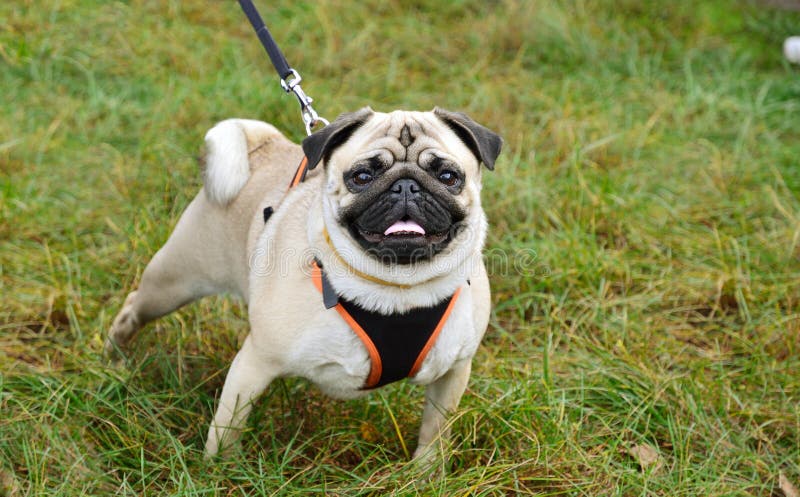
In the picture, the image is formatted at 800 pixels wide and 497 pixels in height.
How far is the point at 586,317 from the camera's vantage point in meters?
4.48

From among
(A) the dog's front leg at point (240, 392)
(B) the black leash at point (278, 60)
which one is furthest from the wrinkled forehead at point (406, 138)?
(A) the dog's front leg at point (240, 392)

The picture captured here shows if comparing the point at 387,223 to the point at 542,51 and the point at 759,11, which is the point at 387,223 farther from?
the point at 759,11

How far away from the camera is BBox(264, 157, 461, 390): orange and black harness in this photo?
3039mm

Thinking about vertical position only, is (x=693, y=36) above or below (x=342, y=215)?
below

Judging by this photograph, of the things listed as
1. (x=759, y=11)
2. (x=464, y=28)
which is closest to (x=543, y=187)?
(x=464, y=28)

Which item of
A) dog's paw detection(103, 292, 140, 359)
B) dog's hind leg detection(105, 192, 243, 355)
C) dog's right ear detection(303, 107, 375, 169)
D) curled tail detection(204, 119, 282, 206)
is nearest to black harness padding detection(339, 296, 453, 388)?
dog's right ear detection(303, 107, 375, 169)

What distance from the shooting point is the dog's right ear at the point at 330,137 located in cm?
305

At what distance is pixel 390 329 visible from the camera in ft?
10.0

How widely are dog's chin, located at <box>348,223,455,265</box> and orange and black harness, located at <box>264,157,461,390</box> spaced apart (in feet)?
0.47

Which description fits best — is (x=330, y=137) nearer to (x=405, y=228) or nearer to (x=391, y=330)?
(x=405, y=228)

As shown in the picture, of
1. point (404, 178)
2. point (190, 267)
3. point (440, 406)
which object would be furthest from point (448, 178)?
point (190, 267)

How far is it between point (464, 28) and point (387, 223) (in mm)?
5541

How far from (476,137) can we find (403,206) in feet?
1.51

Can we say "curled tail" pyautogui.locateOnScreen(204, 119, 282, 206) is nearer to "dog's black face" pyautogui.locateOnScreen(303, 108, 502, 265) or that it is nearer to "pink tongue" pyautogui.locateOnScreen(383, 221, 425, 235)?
"dog's black face" pyautogui.locateOnScreen(303, 108, 502, 265)
